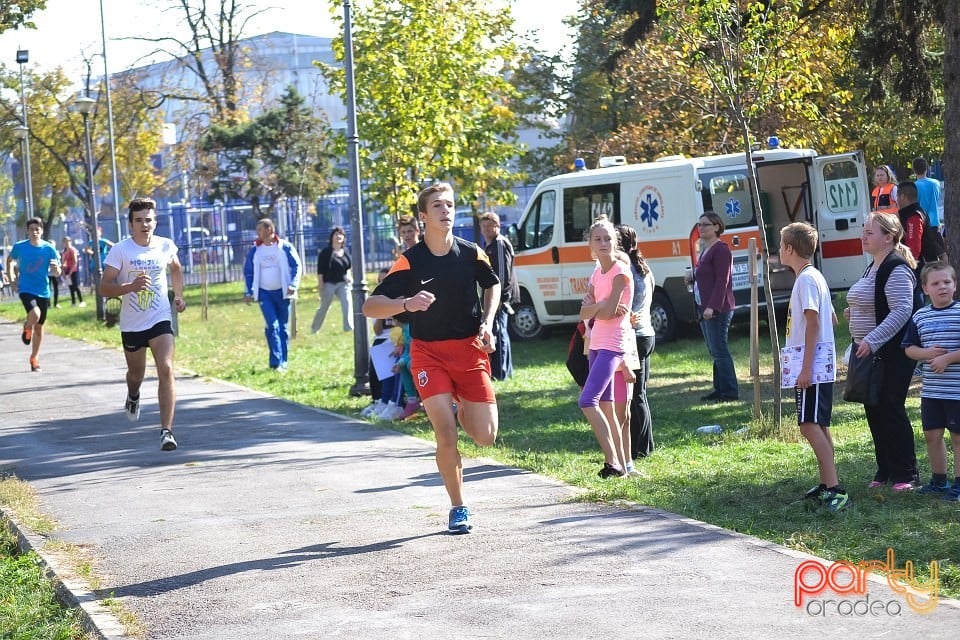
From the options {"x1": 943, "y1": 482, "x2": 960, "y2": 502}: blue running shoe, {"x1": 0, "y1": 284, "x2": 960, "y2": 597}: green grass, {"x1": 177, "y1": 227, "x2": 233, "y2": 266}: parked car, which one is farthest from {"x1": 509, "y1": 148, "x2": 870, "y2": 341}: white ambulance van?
{"x1": 177, "y1": 227, "x2": 233, "y2": 266}: parked car

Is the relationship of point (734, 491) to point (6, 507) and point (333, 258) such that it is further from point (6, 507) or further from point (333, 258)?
point (333, 258)

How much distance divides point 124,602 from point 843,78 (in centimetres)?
2007

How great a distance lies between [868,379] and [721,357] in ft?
15.4

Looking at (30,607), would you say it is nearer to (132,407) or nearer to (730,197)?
(132,407)

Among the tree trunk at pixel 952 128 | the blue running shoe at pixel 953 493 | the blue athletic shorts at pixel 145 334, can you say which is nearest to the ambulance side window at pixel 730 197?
the tree trunk at pixel 952 128

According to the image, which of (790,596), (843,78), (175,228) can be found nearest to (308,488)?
(790,596)

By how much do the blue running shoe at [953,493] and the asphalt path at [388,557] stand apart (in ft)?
4.83

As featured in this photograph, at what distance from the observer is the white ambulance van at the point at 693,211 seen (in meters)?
16.7

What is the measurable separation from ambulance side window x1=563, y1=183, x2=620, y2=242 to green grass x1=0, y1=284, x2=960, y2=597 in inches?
65.2

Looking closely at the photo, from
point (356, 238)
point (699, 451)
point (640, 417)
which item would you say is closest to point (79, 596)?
point (640, 417)

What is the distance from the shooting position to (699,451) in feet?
32.1

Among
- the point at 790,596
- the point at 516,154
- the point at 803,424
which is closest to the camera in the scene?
the point at 790,596

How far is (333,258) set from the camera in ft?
67.7

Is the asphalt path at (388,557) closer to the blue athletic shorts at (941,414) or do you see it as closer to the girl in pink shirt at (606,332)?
the girl in pink shirt at (606,332)
